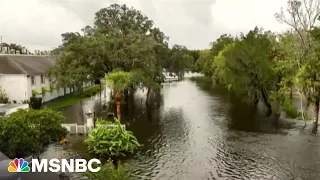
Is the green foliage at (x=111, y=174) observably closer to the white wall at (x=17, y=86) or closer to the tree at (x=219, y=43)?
the white wall at (x=17, y=86)

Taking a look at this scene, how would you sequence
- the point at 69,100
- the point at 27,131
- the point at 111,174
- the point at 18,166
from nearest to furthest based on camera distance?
the point at 18,166, the point at 111,174, the point at 27,131, the point at 69,100

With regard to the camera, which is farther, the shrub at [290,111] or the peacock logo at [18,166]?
the shrub at [290,111]

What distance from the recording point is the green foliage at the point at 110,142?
1897cm

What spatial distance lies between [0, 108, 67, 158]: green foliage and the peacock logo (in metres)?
4.04

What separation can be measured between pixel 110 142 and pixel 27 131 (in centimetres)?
438

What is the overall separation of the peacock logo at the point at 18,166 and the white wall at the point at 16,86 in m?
23.8

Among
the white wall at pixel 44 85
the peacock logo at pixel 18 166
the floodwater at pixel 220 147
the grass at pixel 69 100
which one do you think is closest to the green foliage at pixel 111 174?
the peacock logo at pixel 18 166

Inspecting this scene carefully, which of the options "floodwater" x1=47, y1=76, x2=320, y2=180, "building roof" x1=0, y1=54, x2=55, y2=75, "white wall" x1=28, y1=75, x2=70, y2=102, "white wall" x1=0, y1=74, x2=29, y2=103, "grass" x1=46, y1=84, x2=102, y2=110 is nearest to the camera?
"floodwater" x1=47, y1=76, x2=320, y2=180

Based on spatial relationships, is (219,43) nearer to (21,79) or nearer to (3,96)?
(21,79)

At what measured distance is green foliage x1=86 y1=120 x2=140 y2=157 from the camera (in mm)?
18969

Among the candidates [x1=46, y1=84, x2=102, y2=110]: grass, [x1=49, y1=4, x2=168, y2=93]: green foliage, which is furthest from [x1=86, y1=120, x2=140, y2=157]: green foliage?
[x1=46, y1=84, x2=102, y2=110]: grass

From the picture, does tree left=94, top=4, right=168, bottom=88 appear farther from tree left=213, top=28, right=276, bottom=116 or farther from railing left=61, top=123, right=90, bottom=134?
railing left=61, top=123, right=90, bottom=134

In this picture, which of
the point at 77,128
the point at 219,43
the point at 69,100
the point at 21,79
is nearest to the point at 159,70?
the point at 69,100

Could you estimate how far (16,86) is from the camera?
35219 millimetres
